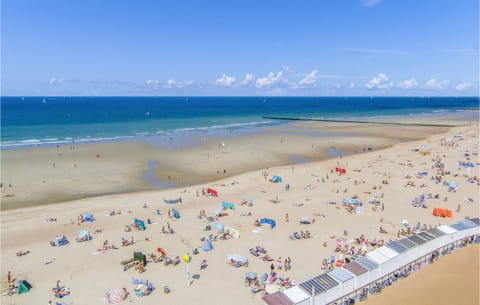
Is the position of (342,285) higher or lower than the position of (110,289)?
higher

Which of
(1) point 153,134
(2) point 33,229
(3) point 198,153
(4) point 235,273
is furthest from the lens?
(1) point 153,134

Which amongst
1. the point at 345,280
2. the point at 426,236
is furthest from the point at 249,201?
the point at 345,280

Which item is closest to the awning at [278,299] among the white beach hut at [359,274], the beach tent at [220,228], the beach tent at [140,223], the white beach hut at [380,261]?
the white beach hut at [359,274]

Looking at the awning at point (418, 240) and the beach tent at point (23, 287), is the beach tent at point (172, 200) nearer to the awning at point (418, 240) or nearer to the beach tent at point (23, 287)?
the beach tent at point (23, 287)

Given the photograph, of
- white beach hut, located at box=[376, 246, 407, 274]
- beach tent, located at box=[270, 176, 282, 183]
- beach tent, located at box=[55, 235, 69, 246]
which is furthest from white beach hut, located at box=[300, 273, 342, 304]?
beach tent, located at box=[270, 176, 282, 183]

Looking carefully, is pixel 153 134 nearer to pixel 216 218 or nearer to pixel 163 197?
pixel 163 197

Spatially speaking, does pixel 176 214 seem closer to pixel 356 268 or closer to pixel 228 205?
pixel 228 205

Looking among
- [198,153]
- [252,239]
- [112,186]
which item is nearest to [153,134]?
[198,153]

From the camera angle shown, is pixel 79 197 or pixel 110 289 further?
pixel 79 197
